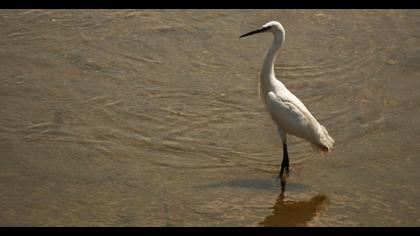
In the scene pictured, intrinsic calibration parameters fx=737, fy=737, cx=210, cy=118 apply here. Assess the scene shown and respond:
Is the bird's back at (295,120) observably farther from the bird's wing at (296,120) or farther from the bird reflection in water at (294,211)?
the bird reflection in water at (294,211)

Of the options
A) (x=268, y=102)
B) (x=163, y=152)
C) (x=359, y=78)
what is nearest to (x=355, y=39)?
(x=359, y=78)

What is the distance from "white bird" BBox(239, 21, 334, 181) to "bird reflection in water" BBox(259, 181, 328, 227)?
464 mm

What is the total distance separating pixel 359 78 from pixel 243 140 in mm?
2332

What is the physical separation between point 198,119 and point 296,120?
4.49 feet

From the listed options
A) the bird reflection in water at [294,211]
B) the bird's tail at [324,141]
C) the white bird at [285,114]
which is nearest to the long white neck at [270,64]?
the white bird at [285,114]

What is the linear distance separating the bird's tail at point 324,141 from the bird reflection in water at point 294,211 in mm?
598

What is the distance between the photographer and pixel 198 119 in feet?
27.9

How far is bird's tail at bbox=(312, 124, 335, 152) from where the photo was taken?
7594 mm

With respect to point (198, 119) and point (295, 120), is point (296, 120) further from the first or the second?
point (198, 119)

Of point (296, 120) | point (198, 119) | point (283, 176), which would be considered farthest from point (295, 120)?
point (198, 119)

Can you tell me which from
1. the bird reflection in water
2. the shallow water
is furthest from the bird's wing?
the bird reflection in water

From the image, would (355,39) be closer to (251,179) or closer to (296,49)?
(296,49)

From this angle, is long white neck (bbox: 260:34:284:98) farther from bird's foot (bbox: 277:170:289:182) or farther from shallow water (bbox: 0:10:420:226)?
bird's foot (bbox: 277:170:289:182)

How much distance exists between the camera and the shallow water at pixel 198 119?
700cm
